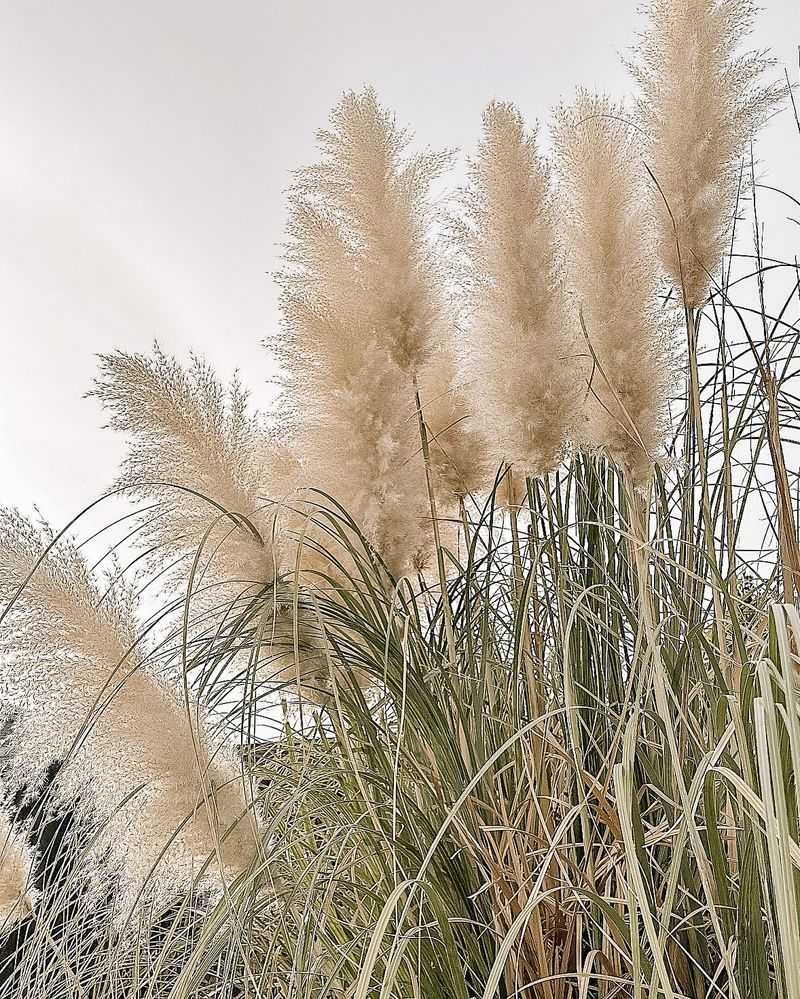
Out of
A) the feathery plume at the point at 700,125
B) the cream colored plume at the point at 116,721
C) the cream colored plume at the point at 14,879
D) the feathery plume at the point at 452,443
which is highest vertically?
the feathery plume at the point at 700,125

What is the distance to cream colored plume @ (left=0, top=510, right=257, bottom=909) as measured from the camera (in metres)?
0.79

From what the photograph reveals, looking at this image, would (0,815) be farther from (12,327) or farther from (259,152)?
(12,327)

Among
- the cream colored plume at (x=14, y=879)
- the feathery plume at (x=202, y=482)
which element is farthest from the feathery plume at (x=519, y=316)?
the cream colored plume at (x=14, y=879)

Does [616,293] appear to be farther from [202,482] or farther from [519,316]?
[202,482]

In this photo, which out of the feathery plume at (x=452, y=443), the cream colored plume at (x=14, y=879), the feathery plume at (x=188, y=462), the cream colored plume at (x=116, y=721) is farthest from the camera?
the cream colored plume at (x=14, y=879)

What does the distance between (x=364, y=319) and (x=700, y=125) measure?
17.6 inches

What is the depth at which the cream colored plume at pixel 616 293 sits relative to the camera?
0.99 metres

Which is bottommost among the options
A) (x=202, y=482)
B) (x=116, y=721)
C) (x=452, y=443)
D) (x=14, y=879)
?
(x=14, y=879)

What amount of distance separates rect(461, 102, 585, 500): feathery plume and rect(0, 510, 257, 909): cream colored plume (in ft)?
1.54

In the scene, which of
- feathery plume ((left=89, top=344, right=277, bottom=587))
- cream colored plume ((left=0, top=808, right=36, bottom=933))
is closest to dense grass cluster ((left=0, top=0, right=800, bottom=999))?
feathery plume ((left=89, top=344, right=277, bottom=587))

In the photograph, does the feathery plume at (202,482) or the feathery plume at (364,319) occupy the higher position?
the feathery plume at (364,319)

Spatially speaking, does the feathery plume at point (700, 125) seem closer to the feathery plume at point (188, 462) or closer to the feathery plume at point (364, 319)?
the feathery plume at point (364, 319)

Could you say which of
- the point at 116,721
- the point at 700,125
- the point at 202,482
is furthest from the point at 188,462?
the point at 700,125

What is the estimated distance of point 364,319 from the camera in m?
1.06
